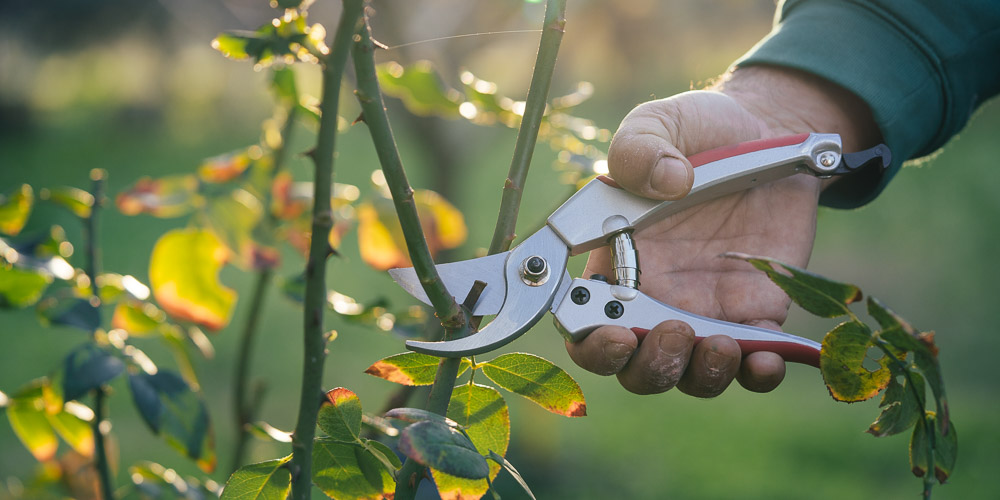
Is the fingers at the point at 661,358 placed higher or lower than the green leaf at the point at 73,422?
higher

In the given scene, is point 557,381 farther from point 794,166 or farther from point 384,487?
point 794,166

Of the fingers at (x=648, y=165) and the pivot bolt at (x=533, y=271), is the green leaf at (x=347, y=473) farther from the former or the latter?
the fingers at (x=648, y=165)

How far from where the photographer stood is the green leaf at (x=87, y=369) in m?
0.90

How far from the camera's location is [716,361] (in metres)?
1.00

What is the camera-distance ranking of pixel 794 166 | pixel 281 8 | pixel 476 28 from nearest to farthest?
1. pixel 281 8
2. pixel 794 166
3. pixel 476 28

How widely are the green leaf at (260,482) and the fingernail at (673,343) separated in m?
0.47

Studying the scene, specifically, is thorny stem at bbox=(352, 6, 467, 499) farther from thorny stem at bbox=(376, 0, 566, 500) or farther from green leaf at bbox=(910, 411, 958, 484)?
green leaf at bbox=(910, 411, 958, 484)

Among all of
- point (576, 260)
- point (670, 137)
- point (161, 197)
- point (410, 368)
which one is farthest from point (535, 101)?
point (576, 260)

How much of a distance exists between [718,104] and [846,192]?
0.36m

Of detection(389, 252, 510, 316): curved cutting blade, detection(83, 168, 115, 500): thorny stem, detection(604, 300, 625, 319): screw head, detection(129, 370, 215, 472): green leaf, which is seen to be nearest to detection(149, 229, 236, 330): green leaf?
detection(83, 168, 115, 500): thorny stem

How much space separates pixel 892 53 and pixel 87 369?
139cm

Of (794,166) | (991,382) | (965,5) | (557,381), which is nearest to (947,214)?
(991,382)

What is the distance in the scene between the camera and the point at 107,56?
11984 millimetres

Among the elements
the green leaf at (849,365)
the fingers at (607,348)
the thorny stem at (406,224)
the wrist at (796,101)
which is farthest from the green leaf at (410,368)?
the wrist at (796,101)
